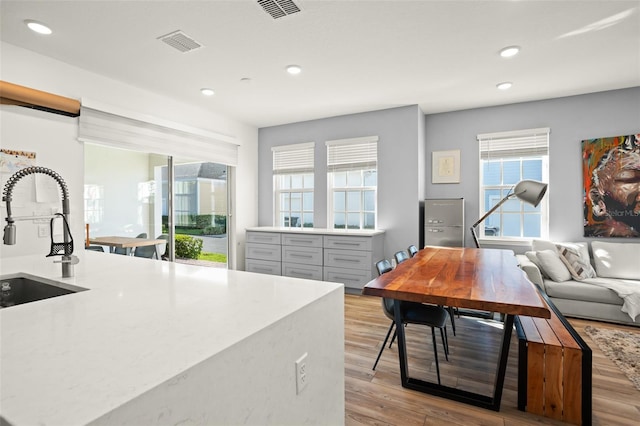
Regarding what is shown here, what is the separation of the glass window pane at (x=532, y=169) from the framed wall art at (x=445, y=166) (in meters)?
0.88

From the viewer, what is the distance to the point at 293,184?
5895 millimetres

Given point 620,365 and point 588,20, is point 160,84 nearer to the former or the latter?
point 588,20

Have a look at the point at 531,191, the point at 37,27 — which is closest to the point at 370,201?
the point at 531,191

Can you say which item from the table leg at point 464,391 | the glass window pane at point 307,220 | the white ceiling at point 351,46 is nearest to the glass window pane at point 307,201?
the glass window pane at point 307,220

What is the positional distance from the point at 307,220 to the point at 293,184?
0.70 metres

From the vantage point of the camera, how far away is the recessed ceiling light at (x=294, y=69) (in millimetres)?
3500

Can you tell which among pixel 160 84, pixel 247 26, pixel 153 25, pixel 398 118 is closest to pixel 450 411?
pixel 247 26

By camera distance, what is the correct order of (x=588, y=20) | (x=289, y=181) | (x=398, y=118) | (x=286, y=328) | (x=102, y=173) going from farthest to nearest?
(x=289, y=181) → (x=398, y=118) → (x=102, y=173) → (x=588, y=20) → (x=286, y=328)

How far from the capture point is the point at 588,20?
268 cm

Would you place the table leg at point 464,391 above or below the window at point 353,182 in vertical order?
below

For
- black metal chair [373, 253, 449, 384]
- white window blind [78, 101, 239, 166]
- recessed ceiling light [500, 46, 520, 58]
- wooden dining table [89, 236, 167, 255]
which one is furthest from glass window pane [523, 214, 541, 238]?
wooden dining table [89, 236, 167, 255]

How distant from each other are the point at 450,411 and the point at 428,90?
3616 mm

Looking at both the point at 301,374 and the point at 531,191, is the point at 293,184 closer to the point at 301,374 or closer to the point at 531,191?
the point at 531,191

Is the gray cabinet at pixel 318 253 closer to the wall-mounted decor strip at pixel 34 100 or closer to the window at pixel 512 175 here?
the window at pixel 512 175
